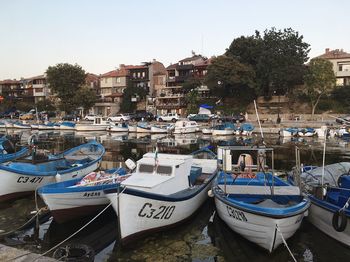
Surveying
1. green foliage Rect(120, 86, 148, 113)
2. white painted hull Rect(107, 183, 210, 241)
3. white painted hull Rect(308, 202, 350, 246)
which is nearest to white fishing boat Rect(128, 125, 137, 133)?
green foliage Rect(120, 86, 148, 113)

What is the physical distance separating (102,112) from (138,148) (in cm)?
5506

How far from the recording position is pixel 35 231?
500 inches

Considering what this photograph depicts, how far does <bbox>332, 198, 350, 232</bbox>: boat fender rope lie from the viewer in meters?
10.7

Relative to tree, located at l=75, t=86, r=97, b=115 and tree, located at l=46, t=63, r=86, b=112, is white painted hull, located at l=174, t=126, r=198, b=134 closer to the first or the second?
tree, located at l=75, t=86, r=97, b=115

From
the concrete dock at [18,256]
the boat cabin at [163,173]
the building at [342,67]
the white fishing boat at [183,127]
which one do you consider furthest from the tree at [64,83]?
the concrete dock at [18,256]

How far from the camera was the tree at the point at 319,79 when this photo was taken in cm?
5878

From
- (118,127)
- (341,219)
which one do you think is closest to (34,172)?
(341,219)

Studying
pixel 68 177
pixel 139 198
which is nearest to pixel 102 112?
pixel 68 177

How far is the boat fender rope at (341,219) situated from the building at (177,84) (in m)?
67.7

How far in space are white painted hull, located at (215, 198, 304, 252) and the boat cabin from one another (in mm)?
2325

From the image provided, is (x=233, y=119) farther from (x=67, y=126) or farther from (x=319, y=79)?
(x=67, y=126)

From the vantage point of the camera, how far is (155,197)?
434 inches

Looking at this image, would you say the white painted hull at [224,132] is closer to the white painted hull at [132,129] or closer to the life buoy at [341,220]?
the white painted hull at [132,129]

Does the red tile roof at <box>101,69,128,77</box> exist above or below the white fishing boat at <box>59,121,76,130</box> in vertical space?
above
